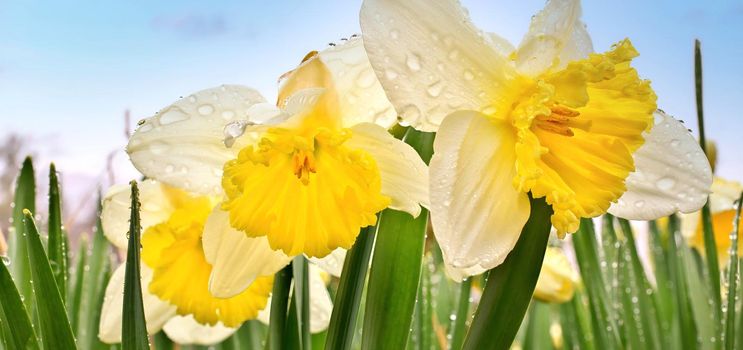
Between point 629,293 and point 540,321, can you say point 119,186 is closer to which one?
point 629,293

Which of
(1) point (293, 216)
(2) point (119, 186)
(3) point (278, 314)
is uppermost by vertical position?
(2) point (119, 186)

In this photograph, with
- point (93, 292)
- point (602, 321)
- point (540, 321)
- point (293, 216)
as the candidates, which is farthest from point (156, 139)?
point (540, 321)

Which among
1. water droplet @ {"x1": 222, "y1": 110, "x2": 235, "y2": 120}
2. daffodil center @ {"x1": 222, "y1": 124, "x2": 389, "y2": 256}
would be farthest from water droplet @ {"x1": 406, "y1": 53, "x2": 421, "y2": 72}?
water droplet @ {"x1": 222, "y1": 110, "x2": 235, "y2": 120}

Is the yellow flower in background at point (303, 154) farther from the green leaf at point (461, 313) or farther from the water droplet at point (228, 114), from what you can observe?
the green leaf at point (461, 313)

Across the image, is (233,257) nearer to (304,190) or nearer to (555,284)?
(304,190)

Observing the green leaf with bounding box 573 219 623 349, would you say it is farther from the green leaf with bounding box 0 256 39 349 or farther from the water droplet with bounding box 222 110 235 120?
the green leaf with bounding box 0 256 39 349

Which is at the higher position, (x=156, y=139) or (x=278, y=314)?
(x=156, y=139)
